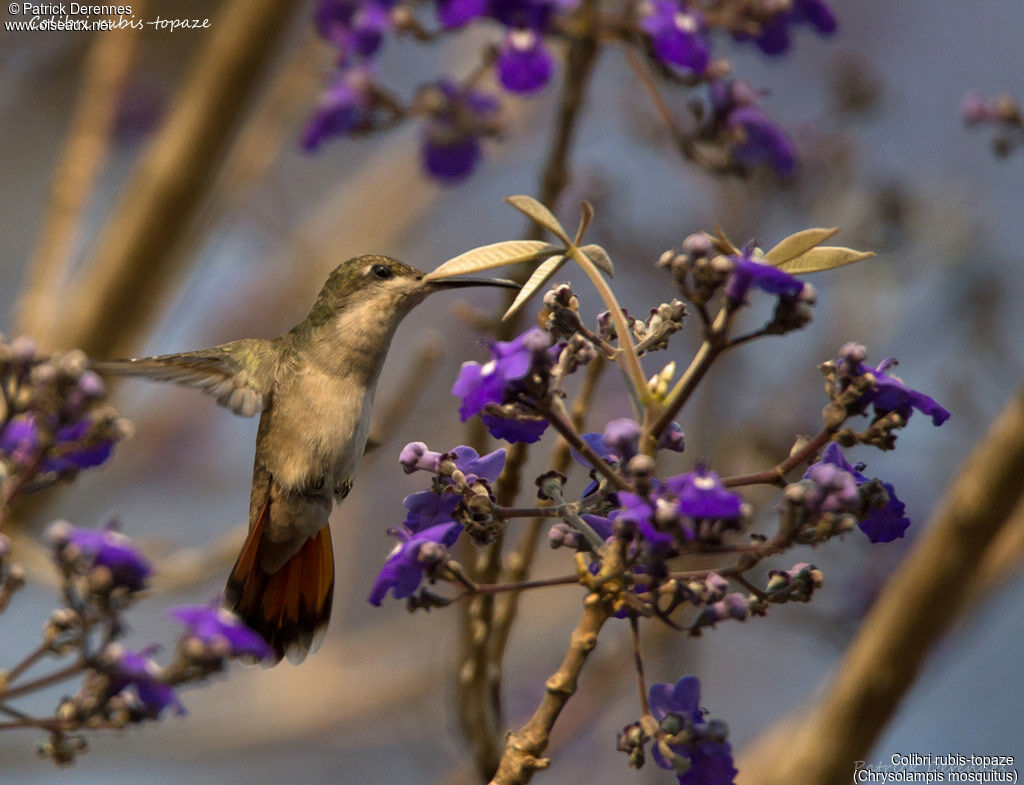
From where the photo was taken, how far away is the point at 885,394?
95.4 inches

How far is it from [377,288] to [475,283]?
74 centimetres

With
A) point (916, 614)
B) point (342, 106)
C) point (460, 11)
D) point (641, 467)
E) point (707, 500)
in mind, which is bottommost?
point (916, 614)

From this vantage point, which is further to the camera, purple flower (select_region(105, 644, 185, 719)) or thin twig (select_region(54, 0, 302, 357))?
thin twig (select_region(54, 0, 302, 357))

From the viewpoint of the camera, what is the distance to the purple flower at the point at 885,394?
7.77 feet

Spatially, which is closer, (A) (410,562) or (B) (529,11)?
(A) (410,562)

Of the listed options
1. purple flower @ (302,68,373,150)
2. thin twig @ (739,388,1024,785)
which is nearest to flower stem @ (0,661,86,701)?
thin twig @ (739,388,1024,785)

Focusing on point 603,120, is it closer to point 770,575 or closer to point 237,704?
point 237,704

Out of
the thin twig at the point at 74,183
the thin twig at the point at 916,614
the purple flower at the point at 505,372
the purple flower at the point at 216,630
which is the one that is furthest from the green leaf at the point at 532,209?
the thin twig at the point at 74,183

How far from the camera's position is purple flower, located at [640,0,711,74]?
429 centimetres

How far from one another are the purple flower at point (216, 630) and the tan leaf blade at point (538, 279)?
799mm

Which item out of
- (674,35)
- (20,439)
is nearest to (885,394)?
(20,439)

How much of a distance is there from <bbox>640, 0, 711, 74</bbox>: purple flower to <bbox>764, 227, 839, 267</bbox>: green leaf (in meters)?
2.12

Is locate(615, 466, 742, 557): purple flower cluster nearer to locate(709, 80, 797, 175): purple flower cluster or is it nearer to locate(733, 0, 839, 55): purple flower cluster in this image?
locate(709, 80, 797, 175): purple flower cluster

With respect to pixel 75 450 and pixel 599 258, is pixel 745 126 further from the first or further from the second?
pixel 75 450
